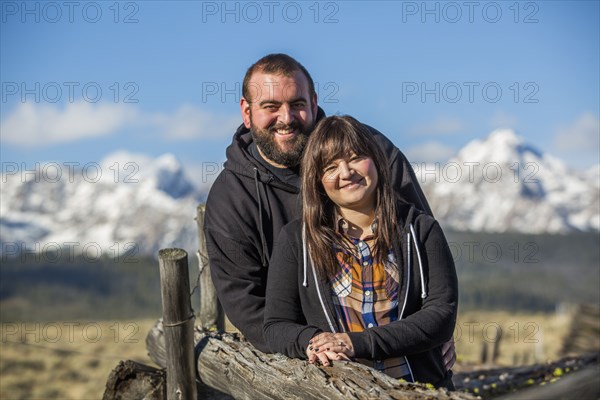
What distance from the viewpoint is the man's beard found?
4.80 meters

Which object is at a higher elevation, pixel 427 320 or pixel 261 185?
pixel 261 185

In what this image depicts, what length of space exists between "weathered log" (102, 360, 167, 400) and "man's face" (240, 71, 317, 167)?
1.78 metres

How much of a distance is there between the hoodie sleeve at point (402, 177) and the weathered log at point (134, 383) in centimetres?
218

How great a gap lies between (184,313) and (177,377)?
46cm

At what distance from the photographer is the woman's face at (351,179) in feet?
11.9

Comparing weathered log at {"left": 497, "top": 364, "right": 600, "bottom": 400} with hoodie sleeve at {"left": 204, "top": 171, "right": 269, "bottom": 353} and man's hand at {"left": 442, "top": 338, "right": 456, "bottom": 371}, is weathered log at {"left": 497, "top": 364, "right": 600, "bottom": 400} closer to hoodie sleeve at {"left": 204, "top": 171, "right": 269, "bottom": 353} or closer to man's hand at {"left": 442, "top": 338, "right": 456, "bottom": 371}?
man's hand at {"left": 442, "top": 338, "right": 456, "bottom": 371}

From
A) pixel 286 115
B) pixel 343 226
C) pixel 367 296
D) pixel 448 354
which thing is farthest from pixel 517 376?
pixel 343 226

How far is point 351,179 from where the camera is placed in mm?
3645

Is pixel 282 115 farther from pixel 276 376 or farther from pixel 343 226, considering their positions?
pixel 276 376

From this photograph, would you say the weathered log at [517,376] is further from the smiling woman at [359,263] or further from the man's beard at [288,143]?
the smiling woman at [359,263]

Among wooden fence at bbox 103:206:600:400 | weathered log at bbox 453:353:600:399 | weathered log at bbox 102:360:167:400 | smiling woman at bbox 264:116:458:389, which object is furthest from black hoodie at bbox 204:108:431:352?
weathered log at bbox 453:353:600:399

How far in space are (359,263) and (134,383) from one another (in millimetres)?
2320

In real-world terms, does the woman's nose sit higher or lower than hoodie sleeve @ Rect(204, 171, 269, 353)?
higher

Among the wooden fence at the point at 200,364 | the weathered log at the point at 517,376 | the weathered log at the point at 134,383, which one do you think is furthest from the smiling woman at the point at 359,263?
the weathered log at the point at 517,376
